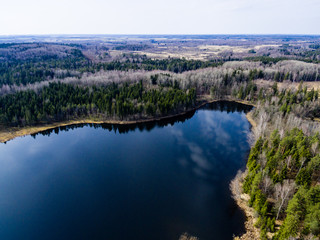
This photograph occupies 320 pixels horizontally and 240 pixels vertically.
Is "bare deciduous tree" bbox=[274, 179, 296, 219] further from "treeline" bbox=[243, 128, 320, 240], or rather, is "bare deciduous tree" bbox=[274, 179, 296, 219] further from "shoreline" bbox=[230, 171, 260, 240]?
"shoreline" bbox=[230, 171, 260, 240]

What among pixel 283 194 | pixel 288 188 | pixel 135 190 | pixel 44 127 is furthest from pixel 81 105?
pixel 288 188

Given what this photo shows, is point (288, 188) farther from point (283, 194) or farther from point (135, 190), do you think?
point (135, 190)

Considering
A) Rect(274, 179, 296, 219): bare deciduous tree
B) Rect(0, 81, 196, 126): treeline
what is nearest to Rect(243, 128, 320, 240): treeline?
Rect(274, 179, 296, 219): bare deciduous tree

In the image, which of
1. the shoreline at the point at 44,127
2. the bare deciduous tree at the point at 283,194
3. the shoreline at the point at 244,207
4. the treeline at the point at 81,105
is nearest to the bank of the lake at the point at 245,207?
the shoreline at the point at 244,207

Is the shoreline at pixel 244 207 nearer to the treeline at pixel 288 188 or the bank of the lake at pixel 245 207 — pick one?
the bank of the lake at pixel 245 207

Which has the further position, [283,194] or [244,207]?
[244,207]

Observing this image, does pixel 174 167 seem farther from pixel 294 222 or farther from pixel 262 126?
pixel 262 126
